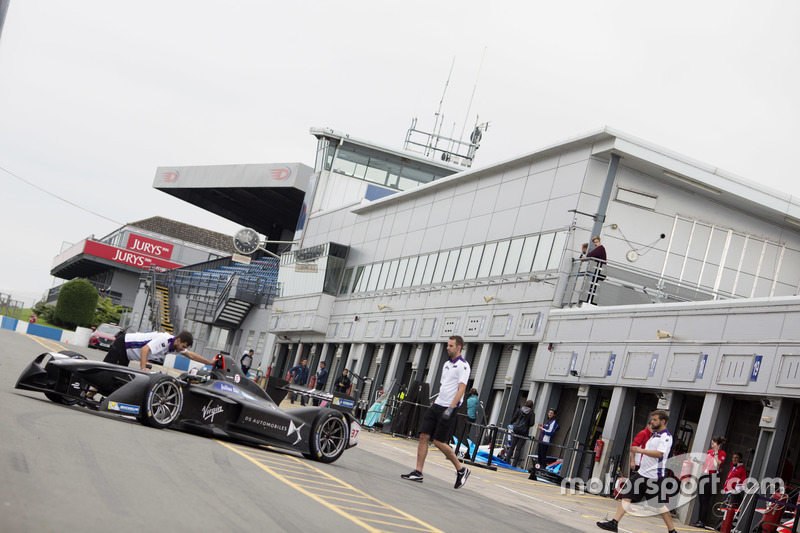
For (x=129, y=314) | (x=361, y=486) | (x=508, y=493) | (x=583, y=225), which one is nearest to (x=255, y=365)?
(x=129, y=314)

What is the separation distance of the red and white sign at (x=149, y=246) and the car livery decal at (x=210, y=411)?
3343 inches

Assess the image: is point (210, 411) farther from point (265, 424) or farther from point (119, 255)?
point (119, 255)

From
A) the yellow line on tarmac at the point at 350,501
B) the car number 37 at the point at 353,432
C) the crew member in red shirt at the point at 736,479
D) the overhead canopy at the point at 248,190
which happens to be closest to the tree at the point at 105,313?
the overhead canopy at the point at 248,190

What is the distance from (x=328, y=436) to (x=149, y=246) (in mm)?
86171

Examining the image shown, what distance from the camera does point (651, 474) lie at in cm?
1288

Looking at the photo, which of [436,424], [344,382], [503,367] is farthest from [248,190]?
[436,424]

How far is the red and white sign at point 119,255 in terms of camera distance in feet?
300

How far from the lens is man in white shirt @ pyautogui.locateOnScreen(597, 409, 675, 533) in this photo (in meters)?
12.6

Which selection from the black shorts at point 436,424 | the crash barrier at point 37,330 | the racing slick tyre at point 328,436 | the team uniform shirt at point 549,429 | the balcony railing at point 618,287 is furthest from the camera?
the crash barrier at point 37,330

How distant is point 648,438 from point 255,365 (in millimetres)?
47074

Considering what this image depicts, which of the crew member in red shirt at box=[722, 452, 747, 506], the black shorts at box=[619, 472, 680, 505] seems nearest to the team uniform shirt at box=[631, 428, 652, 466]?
the black shorts at box=[619, 472, 680, 505]

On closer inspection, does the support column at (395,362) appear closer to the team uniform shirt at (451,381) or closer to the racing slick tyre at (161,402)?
the team uniform shirt at (451,381)

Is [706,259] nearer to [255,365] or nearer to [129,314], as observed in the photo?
[255,365]

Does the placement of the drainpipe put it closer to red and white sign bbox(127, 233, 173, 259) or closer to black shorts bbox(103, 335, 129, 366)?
black shorts bbox(103, 335, 129, 366)
